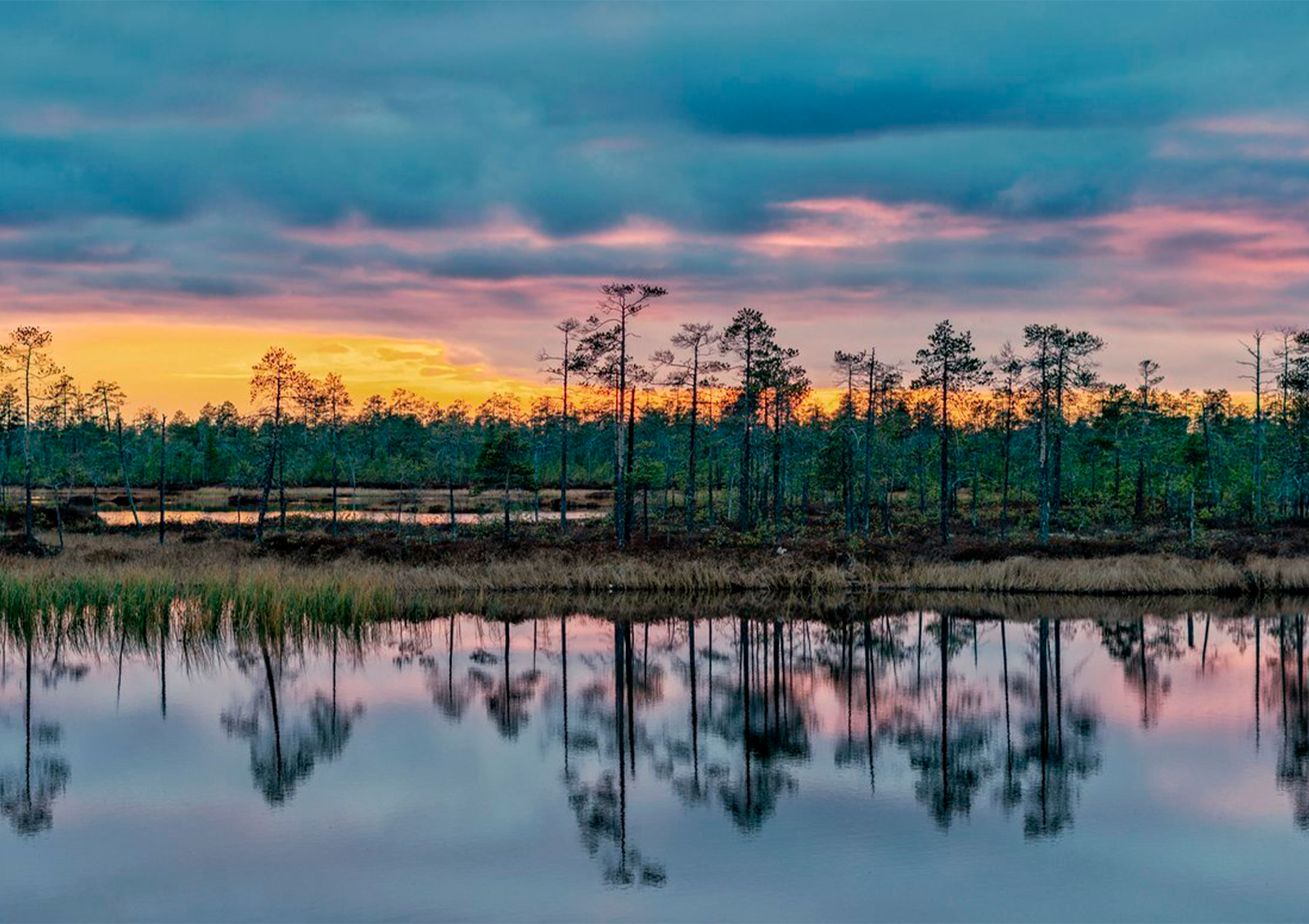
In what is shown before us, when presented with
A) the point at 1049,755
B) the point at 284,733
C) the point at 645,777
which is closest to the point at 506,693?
the point at 284,733

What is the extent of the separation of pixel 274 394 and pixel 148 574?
29.5m

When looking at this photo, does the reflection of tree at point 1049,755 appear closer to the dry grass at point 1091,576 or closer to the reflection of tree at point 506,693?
the reflection of tree at point 506,693

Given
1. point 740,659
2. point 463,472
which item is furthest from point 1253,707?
point 463,472

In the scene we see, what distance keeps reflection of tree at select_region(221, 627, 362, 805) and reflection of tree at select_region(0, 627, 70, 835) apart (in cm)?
330

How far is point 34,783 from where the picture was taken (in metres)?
19.6

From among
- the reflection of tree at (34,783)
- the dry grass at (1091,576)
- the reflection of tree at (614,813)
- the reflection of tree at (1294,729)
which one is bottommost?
the reflection of tree at (614,813)

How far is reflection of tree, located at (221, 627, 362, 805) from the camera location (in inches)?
803

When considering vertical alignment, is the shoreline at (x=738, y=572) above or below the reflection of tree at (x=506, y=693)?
above

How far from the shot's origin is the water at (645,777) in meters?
14.5

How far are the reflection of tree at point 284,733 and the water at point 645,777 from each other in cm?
10

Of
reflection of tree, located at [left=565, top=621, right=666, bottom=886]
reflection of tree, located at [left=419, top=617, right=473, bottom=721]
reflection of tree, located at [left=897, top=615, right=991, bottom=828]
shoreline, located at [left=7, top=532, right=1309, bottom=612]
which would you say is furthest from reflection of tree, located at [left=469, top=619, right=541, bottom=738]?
shoreline, located at [left=7, top=532, right=1309, bottom=612]

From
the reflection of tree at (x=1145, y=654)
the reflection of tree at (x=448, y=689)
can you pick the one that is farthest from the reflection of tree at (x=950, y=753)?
the reflection of tree at (x=448, y=689)

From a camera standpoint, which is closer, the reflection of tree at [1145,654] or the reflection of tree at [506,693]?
the reflection of tree at [506,693]

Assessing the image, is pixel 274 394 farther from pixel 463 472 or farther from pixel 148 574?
pixel 463 472
